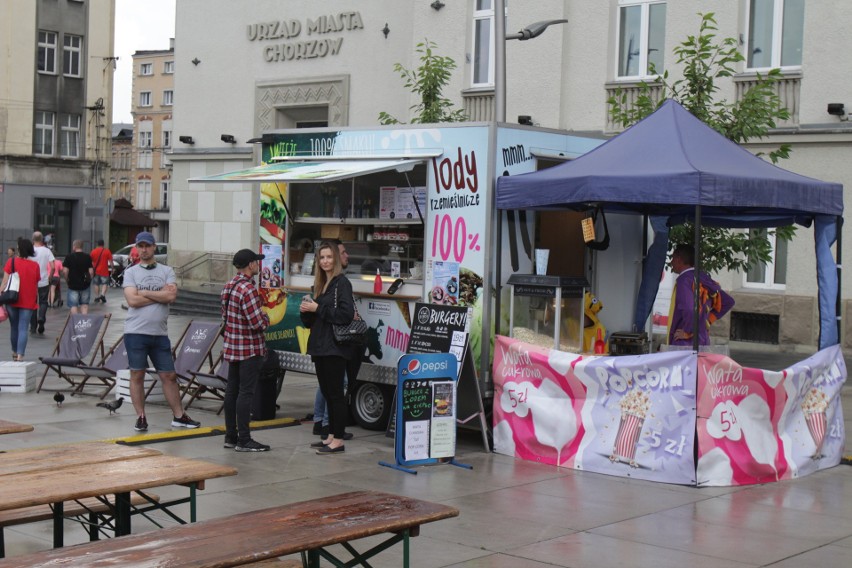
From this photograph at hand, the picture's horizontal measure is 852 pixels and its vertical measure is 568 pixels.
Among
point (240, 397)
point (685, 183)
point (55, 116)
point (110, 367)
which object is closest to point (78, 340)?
point (110, 367)

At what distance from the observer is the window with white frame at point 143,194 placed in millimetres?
87188

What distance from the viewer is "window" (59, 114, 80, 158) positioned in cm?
5097

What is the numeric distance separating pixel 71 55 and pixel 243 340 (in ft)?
149

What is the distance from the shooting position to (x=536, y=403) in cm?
999

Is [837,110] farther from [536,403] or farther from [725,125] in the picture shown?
[536,403]

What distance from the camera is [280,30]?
26.9m

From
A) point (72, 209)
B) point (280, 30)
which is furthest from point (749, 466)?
point (72, 209)

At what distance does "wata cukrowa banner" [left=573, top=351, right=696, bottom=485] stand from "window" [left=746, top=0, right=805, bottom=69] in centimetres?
1178

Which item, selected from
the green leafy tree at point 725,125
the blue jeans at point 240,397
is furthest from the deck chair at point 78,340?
the green leafy tree at point 725,125

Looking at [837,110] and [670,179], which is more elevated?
[837,110]

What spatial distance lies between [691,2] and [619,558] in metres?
15.4

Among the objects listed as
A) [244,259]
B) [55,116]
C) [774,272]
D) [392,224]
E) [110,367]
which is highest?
[55,116]

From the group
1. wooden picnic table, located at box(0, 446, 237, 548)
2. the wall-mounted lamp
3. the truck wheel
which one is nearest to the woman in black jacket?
the truck wheel

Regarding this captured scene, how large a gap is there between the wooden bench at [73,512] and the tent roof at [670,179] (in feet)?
15.6
